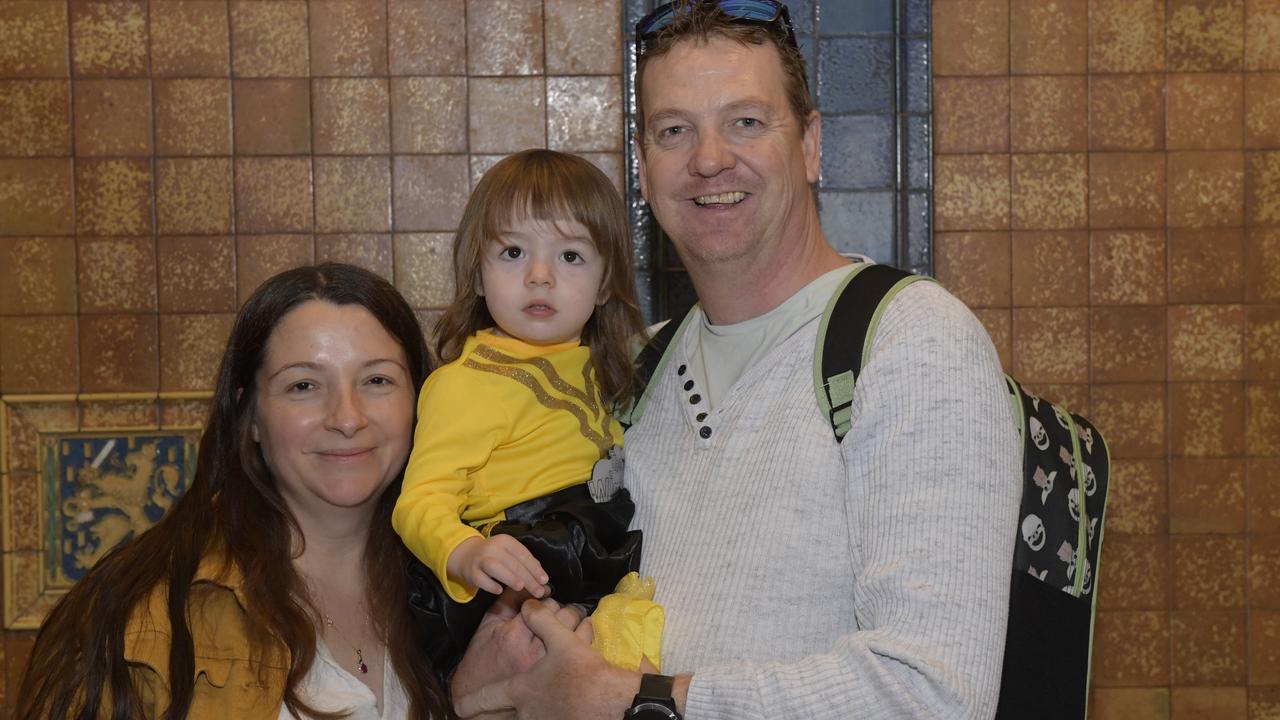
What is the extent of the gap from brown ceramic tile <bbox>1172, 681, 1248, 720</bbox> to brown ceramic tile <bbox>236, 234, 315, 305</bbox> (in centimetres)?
291

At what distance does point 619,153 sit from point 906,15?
931 millimetres

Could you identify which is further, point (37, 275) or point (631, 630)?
point (37, 275)

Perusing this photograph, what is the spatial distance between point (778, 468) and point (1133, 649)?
230 centimetres

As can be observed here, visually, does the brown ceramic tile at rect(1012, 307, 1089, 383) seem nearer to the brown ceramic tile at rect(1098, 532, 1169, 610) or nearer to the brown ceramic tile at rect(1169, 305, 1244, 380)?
the brown ceramic tile at rect(1169, 305, 1244, 380)

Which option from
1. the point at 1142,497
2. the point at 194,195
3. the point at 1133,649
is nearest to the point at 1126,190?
the point at 1142,497

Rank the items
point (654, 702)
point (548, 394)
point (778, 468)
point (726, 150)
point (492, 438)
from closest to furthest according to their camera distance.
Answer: point (654, 702) < point (778, 468) < point (726, 150) < point (492, 438) < point (548, 394)

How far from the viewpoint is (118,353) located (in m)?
3.41

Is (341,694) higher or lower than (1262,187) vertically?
lower

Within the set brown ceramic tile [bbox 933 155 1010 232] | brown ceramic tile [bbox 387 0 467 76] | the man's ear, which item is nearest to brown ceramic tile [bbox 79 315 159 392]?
brown ceramic tile [bbox 387 0 467 76]

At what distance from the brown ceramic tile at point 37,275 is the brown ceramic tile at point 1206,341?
10.7 feet

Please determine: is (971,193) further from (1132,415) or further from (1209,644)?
(1209,644)

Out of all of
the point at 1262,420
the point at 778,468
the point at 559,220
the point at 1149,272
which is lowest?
the point at 1262,420

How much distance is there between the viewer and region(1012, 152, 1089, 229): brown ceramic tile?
3412 mm

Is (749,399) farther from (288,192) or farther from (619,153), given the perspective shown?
(288,192)
